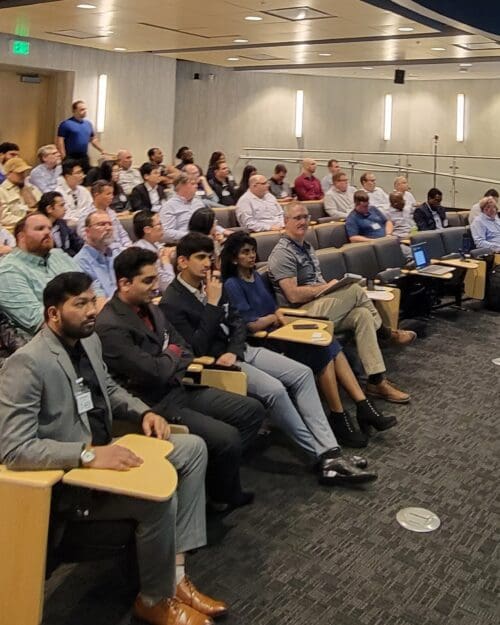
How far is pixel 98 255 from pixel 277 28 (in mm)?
4383

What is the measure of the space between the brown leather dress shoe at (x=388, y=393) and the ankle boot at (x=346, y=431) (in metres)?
0.63

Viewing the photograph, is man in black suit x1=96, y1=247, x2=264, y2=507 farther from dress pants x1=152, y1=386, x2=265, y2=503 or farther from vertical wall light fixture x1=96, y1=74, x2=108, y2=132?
vertical wall light fixture x1=96, y1=74, x2=108, y2=132

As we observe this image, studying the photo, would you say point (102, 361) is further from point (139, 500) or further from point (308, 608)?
point (308, 608)

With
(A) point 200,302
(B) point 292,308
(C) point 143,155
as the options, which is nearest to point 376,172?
(C) point 143,155

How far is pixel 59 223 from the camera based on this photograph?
16.9 ft

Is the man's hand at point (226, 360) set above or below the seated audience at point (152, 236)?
below

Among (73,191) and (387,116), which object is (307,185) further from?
(387,116)

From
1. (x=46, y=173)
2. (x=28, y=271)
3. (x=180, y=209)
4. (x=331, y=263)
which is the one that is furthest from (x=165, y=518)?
(x=46, y=173)

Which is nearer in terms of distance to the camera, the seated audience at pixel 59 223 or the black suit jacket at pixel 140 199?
the seated audience at pixel 59 223

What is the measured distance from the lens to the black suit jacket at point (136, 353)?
2.77m

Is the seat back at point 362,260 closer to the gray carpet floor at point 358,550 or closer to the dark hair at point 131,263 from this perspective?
the gray carpet floor at point 358,550

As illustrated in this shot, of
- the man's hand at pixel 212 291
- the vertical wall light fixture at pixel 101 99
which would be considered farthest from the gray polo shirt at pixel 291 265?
the vertical wall light fixture at pixel 101 99

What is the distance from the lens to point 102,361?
2.59 metres

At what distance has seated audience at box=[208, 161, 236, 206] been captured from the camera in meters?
9.13
